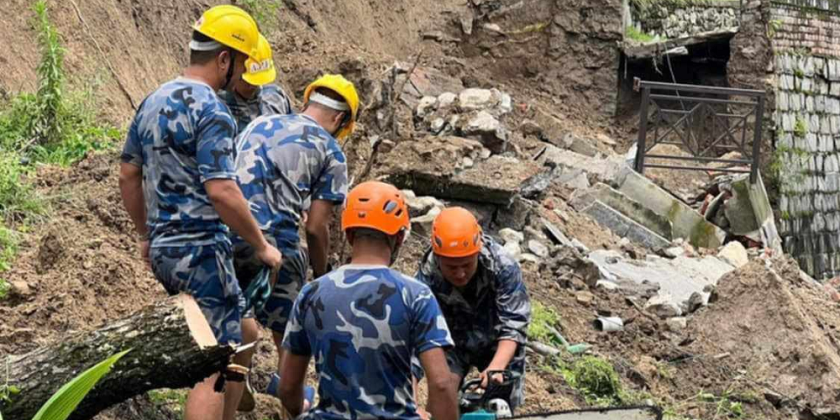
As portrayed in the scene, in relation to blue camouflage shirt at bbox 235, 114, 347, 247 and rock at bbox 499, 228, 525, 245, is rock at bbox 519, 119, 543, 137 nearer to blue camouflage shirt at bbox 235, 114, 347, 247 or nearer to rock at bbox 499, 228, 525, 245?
rock at bbox 499, 228, 525, 245

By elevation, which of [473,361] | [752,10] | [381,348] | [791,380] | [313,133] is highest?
[752,10]

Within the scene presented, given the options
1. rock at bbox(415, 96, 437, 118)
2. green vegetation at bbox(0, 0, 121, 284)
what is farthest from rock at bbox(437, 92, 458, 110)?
green vegetation at bbox(0, 0, 121, 284)

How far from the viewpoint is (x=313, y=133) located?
18.5 ft

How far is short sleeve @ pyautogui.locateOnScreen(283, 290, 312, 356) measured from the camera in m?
4.26

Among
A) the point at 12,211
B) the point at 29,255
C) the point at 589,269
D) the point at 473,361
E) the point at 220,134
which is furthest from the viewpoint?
the point at 589,269

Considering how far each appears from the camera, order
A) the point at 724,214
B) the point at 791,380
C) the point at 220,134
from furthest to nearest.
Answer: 1. the point at 724,214
2. the point at 791,380
3. the point at 220,134

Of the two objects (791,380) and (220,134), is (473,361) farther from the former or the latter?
(791,380)

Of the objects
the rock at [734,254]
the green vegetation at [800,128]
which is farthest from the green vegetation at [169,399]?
the green vegetation at [800,128]

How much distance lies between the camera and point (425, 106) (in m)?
17.4

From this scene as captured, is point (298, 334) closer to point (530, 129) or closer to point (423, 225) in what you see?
point (423, 225)

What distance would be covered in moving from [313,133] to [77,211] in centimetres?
294

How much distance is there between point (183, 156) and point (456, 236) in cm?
136

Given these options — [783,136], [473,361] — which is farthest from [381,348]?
[783,136]

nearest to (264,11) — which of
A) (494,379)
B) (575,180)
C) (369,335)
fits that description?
(575,180)
